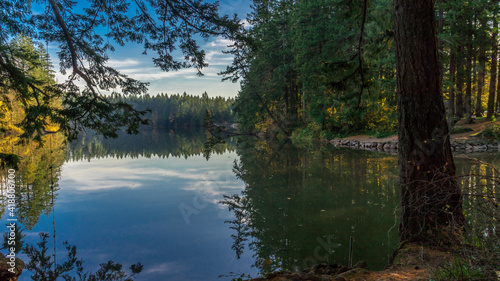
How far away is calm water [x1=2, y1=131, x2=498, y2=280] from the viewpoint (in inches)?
169

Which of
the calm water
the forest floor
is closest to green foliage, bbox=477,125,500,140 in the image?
the calm water

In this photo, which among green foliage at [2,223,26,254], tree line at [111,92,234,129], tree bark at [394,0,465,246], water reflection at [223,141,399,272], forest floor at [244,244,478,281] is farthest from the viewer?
tree line at [111,92,234,129]

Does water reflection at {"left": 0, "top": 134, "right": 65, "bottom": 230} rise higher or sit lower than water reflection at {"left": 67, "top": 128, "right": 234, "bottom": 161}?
lower

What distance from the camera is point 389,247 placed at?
4.38 meters

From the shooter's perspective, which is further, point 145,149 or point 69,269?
point 145,149

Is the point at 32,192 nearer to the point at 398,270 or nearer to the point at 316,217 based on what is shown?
the point at 316,217

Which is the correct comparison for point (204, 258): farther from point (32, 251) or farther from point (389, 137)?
point (389, 137)

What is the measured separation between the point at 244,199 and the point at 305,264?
3.68 m

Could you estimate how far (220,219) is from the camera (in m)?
6.27

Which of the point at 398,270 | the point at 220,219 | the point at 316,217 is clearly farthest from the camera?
the point at 220,219

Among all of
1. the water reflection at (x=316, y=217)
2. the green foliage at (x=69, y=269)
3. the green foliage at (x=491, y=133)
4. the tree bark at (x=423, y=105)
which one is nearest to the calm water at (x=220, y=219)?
the water reflection at (x=316, y=217)

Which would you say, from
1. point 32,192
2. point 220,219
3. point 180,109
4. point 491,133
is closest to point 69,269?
point 220,219

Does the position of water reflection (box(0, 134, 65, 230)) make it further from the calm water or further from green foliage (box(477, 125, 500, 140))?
green foliage (box(477, 125, 500, 140))

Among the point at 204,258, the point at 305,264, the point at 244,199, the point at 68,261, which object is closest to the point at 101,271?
the point at 68,261
